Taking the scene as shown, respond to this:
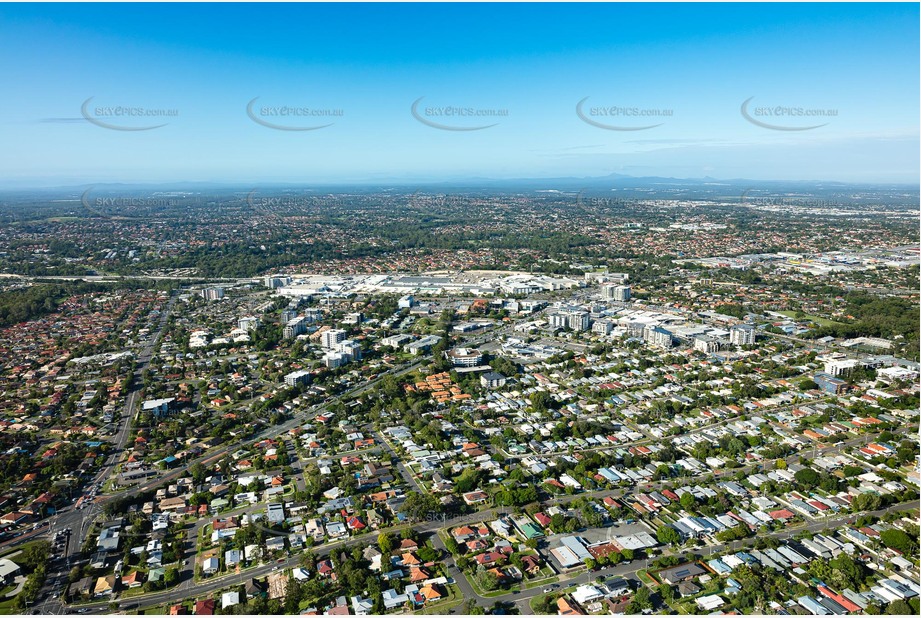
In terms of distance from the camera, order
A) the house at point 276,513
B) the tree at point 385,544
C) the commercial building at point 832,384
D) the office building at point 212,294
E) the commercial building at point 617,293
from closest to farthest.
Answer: the tree at point 385,544, the house at point 276,513, the commercial building at point 832,384, the commercial building at point 617,293, the office building at point 212,294

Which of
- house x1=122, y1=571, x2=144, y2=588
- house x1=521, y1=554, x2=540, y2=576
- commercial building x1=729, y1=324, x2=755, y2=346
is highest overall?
commercial building x1=729, y1=324, x2=755, y2=346

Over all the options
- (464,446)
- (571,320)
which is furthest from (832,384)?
(464,446)

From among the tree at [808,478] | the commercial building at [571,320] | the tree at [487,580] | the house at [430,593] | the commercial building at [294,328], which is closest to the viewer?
the house at [430,593]

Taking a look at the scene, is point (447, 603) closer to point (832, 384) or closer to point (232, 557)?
point (232, 557)

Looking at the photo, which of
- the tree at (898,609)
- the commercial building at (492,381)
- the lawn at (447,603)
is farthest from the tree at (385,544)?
the commercial building at (492,381)

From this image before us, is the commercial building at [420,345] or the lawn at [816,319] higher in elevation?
the lawn at [816,319]

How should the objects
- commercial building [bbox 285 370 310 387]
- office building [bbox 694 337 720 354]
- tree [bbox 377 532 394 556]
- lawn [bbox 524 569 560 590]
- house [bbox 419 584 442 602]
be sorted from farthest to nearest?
office building [bbox 694 337 720 354] < commercial building [bbox 285 370 310 387] < tree [bbox 377 532 394 556] < lawn [bbox 524 569 560 590] < house [bbox 419 584 442 602]

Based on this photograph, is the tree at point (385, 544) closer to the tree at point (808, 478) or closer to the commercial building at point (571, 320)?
the tree at point (808, 478)

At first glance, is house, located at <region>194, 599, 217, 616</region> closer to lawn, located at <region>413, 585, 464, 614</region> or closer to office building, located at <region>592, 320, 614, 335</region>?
lawn, located at <region>413, 585, 464, 614</region>

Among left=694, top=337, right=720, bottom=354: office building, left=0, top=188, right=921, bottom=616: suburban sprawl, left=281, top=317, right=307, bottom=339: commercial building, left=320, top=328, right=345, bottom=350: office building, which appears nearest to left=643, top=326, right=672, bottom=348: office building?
left=0, top=188, right=921, bottom=616: suburban sprawl

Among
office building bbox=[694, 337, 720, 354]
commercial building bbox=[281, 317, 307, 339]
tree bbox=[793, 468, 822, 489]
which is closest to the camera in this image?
tree bbox=[793, 468, 822, 489]

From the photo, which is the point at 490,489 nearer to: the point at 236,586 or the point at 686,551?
the point at 686,551

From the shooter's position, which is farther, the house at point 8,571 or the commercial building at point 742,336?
the commercial building at point 742,336
